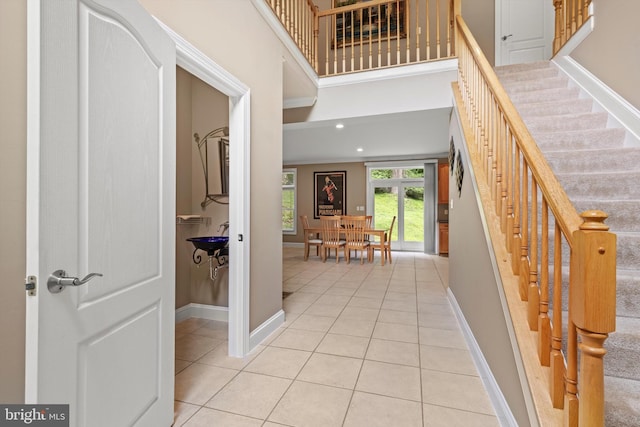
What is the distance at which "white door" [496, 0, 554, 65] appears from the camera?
4566mm

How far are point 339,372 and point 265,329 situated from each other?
779 mm

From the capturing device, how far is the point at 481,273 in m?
1.96

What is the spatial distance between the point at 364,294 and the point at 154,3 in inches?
135

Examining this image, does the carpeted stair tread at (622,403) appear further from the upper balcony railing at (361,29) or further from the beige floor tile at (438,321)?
the upper balcony railing at (361,29)

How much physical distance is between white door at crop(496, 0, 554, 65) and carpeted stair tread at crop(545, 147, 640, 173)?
3441 millimetres

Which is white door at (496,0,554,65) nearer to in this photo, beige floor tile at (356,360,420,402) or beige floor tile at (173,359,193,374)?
beige floor tile at (356,360,420,402)

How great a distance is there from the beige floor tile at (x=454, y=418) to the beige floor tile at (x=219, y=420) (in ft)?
2.95

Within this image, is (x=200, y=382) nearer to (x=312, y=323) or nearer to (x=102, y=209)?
(x=312, y=323)

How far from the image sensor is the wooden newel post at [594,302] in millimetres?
787

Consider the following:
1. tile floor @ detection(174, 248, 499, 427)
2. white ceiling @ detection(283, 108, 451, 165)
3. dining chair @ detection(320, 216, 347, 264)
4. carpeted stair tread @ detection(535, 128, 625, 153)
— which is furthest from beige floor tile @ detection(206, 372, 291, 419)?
dining chair @ detection(320, 216, 347, 264)

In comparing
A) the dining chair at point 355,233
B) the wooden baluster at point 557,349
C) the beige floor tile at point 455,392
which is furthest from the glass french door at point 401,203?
the wooden baluster at point 557,349

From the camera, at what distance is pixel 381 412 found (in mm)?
1553

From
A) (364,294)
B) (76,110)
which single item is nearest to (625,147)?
(364,294)

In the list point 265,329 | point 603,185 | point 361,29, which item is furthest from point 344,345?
point 361,29
